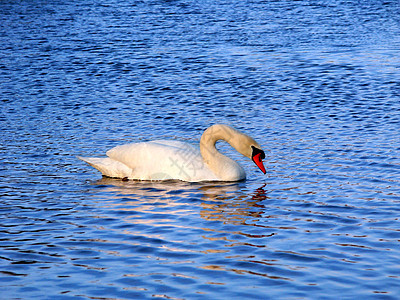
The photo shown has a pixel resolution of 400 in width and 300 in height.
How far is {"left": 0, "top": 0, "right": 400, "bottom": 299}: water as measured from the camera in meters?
7.26

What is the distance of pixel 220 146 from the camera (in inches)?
521

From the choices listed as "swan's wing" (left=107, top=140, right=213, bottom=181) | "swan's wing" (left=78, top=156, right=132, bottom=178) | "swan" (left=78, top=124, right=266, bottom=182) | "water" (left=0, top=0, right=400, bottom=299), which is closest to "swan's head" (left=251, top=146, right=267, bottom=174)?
"swan" (left=78, top=124, right=266, bottom=182)

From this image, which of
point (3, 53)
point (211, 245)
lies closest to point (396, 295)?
point (211, 245)

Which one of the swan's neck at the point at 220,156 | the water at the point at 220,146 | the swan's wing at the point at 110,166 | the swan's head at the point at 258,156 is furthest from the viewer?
the swan's wing at the point at 110,166

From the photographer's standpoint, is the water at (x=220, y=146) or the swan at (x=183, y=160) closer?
the water at (x=220, y=146)

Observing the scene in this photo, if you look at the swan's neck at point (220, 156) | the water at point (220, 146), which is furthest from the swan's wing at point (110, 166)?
the swan's neck at point (220, 156)

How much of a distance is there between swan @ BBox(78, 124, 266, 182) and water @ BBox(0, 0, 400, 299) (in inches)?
8.9

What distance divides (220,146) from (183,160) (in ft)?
7.22

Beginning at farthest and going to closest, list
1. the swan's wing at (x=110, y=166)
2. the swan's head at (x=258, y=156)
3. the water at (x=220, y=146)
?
1. the swan's wing at (x=110, y=166)
2. the swan's head at (x=258, y=156)
3. the water at (x=220, y=146)

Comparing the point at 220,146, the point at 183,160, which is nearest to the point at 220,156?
the point at 183,160

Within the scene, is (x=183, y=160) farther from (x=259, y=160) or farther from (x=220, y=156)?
(x=259, y=160)

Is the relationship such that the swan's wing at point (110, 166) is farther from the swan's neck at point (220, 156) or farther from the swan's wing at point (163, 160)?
the swan's neck at point (220, 156)

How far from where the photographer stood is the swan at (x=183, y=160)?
11.0 m

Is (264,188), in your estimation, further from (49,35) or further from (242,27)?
(49,35)
